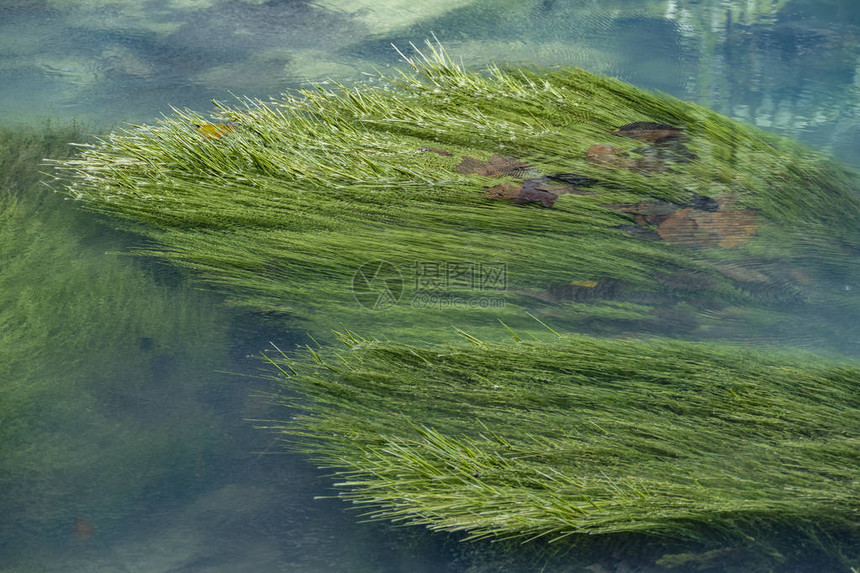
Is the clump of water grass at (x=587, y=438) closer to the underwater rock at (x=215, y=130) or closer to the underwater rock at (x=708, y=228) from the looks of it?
the underwater rock at (x=708, y=228)

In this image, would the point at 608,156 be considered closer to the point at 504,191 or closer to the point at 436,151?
the point at 504,191

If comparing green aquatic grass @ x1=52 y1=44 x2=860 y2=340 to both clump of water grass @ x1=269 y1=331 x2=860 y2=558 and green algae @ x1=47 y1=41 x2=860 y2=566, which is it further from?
clump of water grass @ x1=269 y1=331 x2=860 y2=558

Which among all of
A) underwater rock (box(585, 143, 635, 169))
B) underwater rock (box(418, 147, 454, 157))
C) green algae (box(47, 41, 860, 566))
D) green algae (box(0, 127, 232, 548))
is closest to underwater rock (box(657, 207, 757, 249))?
green algae (box(47, 41, 860, 566))

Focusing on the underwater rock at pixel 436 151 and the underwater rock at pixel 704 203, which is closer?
the underwater rock at pixel 704 203

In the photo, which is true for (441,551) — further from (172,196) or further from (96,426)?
(172,196)

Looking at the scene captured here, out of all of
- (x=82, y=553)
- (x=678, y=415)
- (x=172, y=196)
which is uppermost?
(x=172, y=196)

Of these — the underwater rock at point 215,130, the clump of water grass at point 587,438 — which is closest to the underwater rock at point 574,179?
the clump of water grass at point 587,438

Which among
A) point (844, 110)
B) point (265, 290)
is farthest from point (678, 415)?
point (844, 110)

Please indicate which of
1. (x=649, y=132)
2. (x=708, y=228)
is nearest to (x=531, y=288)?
(x=708, y=228)
